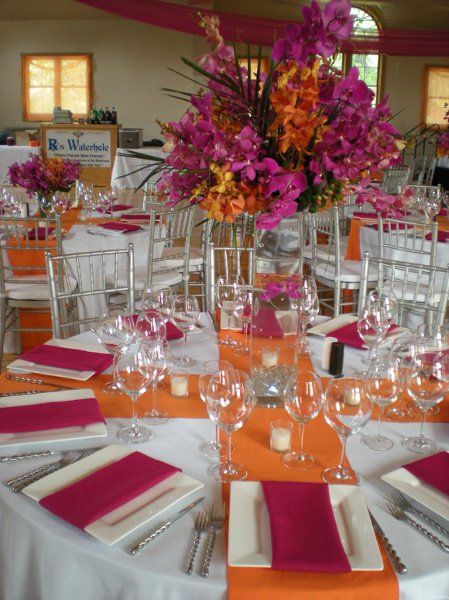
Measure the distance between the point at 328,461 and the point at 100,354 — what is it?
2.97 ft

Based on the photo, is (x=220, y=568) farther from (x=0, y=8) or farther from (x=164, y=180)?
(x=0, y=8)

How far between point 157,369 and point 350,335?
2.73ft

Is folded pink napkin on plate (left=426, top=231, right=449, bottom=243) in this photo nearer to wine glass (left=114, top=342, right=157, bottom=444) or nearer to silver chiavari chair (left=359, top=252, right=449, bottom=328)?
silver chiavari chair (left=359, top=252, right=449, bottom=328)

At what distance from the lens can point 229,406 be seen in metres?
1.52

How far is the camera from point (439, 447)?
165 centimetres

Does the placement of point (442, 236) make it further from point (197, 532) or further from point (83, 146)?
point (83, 146)

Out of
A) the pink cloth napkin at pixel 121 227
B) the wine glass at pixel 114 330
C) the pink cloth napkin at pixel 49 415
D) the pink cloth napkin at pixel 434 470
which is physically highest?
the pink cloth napkin at pixel 121 227

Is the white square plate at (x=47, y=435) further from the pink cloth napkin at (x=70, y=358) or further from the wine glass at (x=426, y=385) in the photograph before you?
the wine glass at (x=426, y=385)

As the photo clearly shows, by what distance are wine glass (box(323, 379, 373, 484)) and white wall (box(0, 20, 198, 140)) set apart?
12.9 meters

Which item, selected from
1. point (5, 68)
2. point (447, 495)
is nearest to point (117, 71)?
point (5, 68)

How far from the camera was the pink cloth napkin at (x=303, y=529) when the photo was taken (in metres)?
1.16

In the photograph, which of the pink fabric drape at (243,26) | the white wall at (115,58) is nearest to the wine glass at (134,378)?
the pink fabric drape at (243,26)

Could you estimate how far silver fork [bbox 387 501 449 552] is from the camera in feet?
4.12

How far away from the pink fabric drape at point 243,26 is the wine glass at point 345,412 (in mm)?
6882
